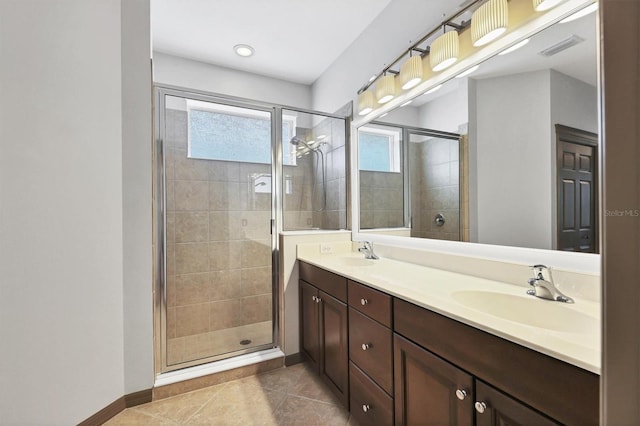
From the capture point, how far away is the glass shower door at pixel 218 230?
201 cm

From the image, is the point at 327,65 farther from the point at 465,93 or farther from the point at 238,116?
the point at 465,93

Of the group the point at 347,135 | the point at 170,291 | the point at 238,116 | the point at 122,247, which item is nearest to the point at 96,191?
the point at 122,247

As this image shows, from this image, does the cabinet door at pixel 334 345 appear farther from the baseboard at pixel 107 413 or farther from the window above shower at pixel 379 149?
the baseboard at pixel 107 413

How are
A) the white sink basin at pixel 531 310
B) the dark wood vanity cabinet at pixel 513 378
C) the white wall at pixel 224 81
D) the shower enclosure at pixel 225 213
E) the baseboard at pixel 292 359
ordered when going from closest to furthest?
the dark wood vanity cabinet at pixel 513 378 < the white sink basin at pixel 531 310 < the shower enclosure at pixel 225 213 < the baseboard at pixel 292 359 < the white wall at pixel 224 81

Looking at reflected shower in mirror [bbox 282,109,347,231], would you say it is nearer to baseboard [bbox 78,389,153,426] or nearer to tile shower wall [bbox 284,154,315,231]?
tile shower wall [bbox 284,154,315,231]

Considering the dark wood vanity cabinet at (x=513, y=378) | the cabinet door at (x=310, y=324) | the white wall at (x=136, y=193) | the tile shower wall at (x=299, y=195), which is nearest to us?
the dark wood vanity cabinet at (x=513, y=378)

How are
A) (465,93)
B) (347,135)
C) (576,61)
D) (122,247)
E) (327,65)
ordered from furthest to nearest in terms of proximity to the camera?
(327,65)
(347,135)
(122,247)
(465,93)
(576,61)

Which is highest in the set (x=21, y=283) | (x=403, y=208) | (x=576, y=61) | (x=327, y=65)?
(x=327, y=65)

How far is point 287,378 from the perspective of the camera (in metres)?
1.94

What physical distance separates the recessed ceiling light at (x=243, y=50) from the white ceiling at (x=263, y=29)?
0.14 feet

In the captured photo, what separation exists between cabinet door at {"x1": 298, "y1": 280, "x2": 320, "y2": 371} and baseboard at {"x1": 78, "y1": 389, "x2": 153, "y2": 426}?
3.31ft

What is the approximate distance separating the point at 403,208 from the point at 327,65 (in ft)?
5.65

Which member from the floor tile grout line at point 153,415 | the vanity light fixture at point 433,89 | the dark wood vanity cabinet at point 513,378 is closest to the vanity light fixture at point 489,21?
the vanity light fixture at point 433,89

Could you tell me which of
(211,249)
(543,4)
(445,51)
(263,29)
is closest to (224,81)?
(263,29)
